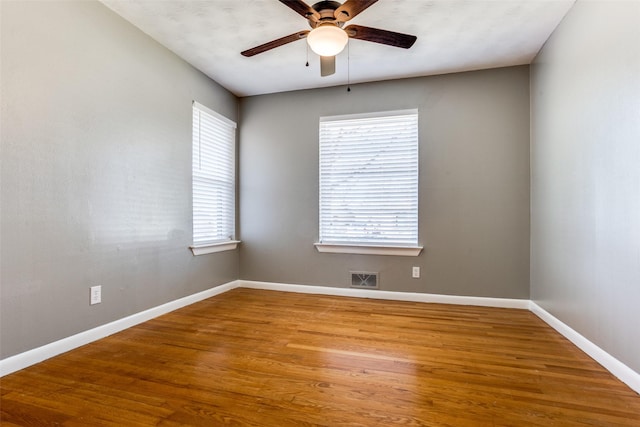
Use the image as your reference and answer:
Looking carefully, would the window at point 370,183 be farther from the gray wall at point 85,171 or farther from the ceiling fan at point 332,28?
the gray wall at point 85,171

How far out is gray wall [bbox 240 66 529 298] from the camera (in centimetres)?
329

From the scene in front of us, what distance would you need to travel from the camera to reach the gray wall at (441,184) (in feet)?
10.8

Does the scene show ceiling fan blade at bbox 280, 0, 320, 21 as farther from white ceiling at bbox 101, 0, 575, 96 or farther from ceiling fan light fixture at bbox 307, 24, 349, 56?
white ceiling at bbox 101, 0, 575, 96

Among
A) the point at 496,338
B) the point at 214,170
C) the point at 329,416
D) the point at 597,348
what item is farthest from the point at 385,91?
the point at 329,416

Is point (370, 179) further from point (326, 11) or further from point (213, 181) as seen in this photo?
point (326, 11)

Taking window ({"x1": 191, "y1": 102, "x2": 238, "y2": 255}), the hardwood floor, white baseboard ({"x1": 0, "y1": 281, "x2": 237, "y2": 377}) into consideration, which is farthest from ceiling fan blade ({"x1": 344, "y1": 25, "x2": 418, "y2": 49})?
white baseboard ({"x1": 0, "y1": 281, "x2": 237, "y2": 377})

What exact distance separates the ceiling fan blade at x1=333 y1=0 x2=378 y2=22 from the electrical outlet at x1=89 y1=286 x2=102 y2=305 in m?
2.51

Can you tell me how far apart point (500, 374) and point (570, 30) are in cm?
248

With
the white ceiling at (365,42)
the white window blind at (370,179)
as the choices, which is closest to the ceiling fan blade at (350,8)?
the white ceiling at (365,42)

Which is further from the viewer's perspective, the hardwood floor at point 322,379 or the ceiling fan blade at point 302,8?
the ceiling fan blade at point 302,8

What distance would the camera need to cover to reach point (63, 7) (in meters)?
2.13

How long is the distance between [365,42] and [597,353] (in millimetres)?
2840

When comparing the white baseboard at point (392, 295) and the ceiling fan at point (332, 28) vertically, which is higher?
the ceiling fan at point (332, 28)

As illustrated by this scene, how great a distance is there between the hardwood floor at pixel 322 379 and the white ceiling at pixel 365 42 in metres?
2.44
